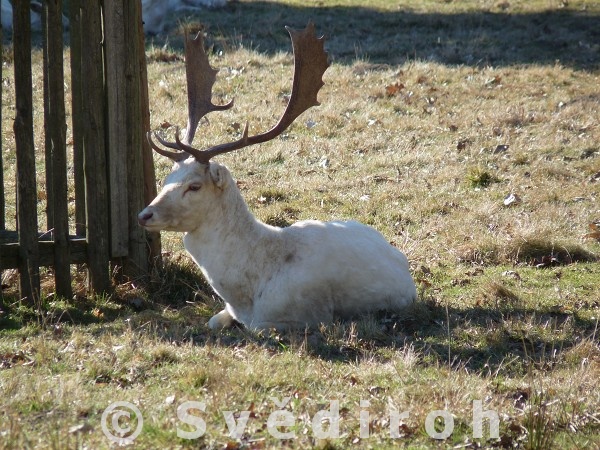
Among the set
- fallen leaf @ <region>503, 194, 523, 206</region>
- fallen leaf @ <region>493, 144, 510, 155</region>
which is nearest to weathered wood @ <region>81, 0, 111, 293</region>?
fallen leaf @ <region>503, 194, 523, 206</region>

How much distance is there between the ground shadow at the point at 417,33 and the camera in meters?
17.9

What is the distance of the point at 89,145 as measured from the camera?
7770 mm

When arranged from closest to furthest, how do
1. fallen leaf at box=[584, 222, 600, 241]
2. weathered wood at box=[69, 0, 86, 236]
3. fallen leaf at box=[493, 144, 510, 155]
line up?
weathered wood at box=[69, 0, 86, 236]
fallen leaf at box=[584, 222, 600, 241]
fallen leaf at box=[493, 144, 510, 155]

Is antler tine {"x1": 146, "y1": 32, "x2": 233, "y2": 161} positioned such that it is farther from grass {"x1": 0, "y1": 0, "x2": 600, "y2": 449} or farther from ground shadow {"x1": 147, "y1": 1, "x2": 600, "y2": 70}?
ground shadow {"x1": 147, "y1": 1, "x2": 600, "y2": 70}

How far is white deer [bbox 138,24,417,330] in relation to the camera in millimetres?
7141

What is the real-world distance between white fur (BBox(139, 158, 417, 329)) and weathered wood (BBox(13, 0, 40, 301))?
1196 mm

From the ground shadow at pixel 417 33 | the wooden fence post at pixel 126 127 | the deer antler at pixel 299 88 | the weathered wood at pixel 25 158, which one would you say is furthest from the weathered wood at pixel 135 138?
the ground shadow at pixel 417 33

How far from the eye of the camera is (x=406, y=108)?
1450 cm

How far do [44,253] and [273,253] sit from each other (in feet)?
6.61

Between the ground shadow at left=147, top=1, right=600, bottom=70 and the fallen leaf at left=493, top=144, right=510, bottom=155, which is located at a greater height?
the ground shadow at left=147, top=1, right=600, bottom=70

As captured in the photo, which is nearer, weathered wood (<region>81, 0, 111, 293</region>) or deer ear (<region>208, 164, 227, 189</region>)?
deer ear (<region>208, 164, 227, 189</region>)

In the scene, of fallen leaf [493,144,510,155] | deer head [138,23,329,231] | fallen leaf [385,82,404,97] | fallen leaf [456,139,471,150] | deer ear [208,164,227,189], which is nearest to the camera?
deer head [138,23,329,231]

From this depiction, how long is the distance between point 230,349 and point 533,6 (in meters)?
18.1

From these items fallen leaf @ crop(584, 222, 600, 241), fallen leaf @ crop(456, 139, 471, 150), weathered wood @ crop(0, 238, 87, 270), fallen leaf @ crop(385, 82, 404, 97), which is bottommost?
fallen leaf @ crop(584, 222, 600, 241)
